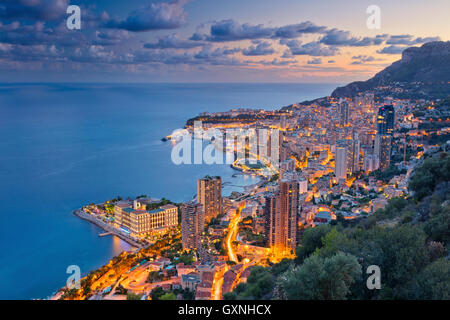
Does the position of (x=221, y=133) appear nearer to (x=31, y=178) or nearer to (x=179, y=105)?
(x=31, y=178)

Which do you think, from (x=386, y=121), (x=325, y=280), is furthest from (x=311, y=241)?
(x=386, y=121)

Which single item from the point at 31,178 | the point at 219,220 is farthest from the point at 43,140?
the point at 219,220

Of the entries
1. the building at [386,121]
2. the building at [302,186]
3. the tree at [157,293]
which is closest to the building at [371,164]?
the building at [386,121]

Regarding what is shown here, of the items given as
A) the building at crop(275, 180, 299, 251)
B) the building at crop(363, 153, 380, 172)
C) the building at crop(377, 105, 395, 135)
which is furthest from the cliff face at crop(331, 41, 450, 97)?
the building at crop(275, 180, 299, 251)

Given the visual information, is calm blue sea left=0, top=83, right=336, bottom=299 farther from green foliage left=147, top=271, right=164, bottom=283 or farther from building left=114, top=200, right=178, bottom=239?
green foliage left=147, top=271, right=164, bottom=283

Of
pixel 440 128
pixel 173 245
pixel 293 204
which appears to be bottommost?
pixel 173 245

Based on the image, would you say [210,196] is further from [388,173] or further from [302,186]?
[388,173]
